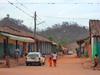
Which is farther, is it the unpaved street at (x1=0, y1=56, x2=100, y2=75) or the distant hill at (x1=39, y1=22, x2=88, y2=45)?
the distant hill at (x1=39, y1=22, x2=88, y2=45)

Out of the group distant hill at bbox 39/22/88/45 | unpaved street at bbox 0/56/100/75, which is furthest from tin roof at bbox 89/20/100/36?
distant hill at bbox 39/22/88/45

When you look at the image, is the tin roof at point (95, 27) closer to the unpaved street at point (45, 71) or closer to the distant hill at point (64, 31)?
the unpaved street at point (45, 71)

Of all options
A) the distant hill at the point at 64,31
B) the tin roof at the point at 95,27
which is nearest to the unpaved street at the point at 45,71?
the tin roof at the point at 95,27

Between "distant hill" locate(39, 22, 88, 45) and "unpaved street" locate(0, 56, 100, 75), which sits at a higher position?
"distant hill" locate(39, 22, 88, 45)

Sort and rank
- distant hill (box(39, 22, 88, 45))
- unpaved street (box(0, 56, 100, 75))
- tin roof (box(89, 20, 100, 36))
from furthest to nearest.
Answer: distant hill (box(39, 22, 88, 45)), tin roof (box(89, 20, 100, 36)), unpaved street (box(0, 56, 100, 75))

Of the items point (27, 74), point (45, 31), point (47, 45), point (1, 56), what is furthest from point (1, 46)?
Result: point (45, 31)

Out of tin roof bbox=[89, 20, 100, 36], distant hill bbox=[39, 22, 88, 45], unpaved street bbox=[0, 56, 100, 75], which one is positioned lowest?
unpaved street bbox=[0, 56, 100, 75]

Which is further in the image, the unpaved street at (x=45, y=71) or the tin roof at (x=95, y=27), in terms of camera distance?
the tin roof at (x=95, y=27)

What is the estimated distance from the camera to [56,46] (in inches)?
4309

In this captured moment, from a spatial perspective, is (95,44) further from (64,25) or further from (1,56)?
(64,25)

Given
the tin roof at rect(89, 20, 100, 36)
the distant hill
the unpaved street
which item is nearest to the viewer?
the unpaved street

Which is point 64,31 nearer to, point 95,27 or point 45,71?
point 95,27

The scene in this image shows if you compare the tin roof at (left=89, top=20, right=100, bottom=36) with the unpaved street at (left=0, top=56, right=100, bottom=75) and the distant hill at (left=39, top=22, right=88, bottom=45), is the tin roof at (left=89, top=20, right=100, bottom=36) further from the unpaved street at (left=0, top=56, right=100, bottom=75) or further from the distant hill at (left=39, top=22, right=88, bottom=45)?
the distant hill at (left=39, top=22, right=88, bottom=45)

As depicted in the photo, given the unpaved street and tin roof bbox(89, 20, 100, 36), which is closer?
the unpaved street
